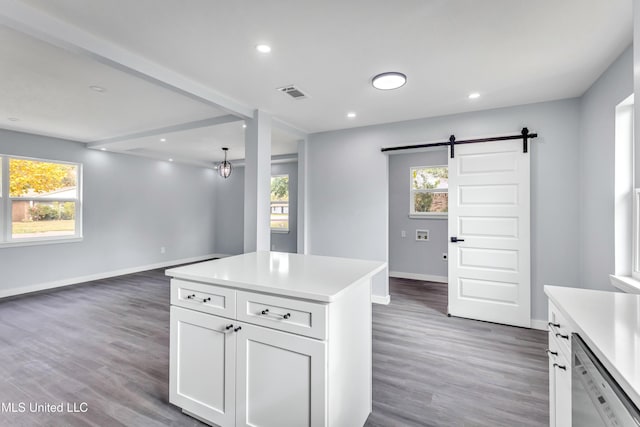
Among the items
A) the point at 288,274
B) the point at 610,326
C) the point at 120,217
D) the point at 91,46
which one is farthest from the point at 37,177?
the point at 610,326

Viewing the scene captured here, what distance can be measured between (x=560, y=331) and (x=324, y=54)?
2321mm

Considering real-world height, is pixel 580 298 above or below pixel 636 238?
below

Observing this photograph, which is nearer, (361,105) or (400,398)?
(400,398)

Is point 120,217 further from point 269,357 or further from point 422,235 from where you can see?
point 422,235

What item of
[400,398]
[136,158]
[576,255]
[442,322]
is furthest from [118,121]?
[576,255]

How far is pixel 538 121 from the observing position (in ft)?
11.1

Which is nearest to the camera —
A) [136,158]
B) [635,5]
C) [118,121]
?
[635,5]

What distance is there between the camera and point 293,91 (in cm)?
310

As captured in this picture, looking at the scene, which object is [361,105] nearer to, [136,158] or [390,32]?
[390,32]

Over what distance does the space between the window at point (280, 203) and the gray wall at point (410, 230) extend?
2.61 meters

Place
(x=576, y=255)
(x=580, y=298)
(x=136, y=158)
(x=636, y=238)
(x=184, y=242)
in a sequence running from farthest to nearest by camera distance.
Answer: (x=184, y=242) → (x=136, y=158) → (x=576, y=255) → (x=636, y=238) → (x=580, y=298)

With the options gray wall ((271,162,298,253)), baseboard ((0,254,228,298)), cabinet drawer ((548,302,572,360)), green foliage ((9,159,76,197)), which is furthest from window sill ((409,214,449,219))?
green foliage ((9,159,76,197))

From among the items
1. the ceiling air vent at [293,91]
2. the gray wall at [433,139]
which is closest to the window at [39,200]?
the gray wall at [433,139]

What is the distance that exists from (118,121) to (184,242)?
3786 mm
